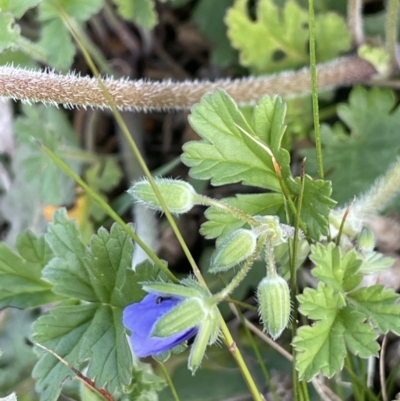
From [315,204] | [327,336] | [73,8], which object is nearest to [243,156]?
[315,204]

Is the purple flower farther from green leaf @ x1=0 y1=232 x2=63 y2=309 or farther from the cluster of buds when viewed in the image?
green leaf @ x1=0 y1=232 x2=63 y2=309

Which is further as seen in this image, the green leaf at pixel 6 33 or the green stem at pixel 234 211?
the green leaf at pixel 6 33

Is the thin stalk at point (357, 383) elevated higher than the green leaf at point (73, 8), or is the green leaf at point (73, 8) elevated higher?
the green leaf at point (73, 8)

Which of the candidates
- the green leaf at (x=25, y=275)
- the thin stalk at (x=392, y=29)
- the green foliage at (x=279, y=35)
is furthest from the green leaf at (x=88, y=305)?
the thin stalk at (x=392, y=29)

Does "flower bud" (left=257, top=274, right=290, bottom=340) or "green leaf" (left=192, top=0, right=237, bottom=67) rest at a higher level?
"green leaf" (left=192, top=0, right=237, bottom=67)

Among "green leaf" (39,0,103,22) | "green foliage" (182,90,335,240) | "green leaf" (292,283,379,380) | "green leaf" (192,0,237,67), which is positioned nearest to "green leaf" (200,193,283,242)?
"green foliage" (182,90,335,240)

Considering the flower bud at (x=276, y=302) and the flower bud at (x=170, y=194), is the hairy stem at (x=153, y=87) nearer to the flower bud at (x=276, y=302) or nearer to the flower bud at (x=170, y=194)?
the flower bud at (x=170, y=194)
